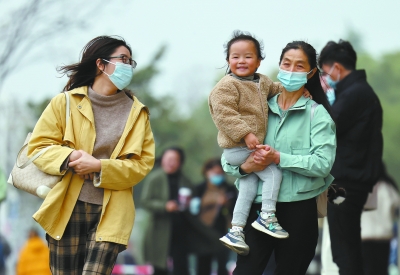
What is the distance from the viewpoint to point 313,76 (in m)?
5.75

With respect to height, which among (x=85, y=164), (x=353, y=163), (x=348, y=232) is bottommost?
(x=348, y=232)

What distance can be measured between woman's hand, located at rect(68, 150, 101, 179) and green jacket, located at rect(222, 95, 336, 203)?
0.93 metres

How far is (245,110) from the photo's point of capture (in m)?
5.46

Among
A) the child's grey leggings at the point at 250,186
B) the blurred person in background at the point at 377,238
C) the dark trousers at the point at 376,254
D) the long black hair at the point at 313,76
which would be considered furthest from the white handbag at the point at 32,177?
the dark trousers at the point at 376,254

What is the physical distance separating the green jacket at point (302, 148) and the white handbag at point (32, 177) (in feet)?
4.16

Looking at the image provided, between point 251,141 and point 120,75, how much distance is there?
3.78 feet

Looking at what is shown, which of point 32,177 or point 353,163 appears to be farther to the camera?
point 353,163

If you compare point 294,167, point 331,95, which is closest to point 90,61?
point 294,167

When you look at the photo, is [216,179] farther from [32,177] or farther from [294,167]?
[294,167]

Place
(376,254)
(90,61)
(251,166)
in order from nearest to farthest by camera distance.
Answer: (251,166), (90,61), (376,254)

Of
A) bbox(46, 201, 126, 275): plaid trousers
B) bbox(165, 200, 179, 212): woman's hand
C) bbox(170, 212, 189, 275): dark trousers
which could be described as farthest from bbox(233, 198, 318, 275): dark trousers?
bbox(170, 212, 189, 275): dark trousers

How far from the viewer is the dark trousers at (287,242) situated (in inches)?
213

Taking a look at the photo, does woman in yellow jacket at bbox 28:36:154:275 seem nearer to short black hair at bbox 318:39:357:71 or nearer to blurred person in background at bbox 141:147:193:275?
short black hair at bbox 318:39:357:71

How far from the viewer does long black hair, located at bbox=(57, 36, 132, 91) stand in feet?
19.7
